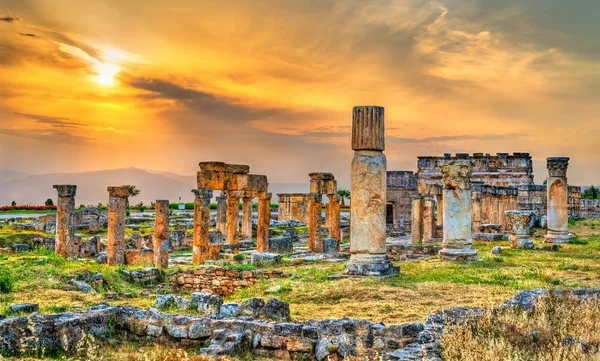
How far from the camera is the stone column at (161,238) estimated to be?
20156 millimetres

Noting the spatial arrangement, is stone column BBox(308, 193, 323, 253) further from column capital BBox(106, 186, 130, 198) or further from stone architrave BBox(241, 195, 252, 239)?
column capital BBox(106, 186, 130, 198)

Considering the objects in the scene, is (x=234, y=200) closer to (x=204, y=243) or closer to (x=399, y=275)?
(x=204, y=243)

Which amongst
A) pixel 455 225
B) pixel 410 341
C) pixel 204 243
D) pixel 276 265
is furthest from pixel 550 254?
pixel 410 341

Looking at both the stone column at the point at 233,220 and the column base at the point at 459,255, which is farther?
the stone column at the point at 233,220

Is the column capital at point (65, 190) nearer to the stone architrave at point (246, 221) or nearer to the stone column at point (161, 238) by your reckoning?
the stone column at point (161, 238)

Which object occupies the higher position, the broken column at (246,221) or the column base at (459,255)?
the broken column at (246,221)

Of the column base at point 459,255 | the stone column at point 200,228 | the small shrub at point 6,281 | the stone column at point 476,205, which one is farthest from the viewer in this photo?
the stone column at point 476,205

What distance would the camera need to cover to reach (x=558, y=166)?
81.9 feet

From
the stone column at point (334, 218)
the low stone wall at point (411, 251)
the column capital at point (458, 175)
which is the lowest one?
the low stone wall at point (411, 251)

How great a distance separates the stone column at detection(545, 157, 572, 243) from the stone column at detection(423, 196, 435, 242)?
6890 mm

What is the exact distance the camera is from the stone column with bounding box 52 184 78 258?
835 inches

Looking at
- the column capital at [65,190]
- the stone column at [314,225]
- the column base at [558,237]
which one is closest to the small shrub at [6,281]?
the column capital at [65,190]

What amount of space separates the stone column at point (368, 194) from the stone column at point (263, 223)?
9.55m

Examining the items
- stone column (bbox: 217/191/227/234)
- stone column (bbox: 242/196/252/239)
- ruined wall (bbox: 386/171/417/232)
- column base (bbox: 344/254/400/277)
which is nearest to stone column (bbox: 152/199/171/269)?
column base (bbox: 344/254/400/277)
